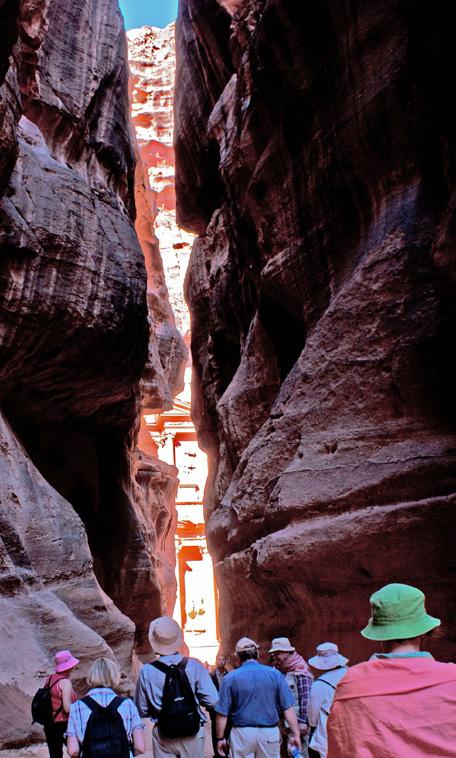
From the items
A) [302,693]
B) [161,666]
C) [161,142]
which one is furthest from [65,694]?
[161,142]

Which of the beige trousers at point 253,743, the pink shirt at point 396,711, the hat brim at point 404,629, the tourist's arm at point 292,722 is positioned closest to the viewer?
the pink shirt at point 396,711

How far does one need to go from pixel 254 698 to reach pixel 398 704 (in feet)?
8.90

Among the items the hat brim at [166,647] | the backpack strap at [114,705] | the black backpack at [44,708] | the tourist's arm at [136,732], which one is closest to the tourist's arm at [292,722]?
the hat brim at [166,647]

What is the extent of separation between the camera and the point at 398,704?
1684 mm

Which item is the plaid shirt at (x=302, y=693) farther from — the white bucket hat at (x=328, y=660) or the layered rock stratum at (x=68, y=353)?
the layered rock stratum at (x=68, y=353)

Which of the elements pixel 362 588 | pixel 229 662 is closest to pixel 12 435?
pixel 229 662

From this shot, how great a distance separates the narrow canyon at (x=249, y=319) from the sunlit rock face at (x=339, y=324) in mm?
28

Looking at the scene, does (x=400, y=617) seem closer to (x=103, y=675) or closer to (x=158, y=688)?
(x=103, y=675)

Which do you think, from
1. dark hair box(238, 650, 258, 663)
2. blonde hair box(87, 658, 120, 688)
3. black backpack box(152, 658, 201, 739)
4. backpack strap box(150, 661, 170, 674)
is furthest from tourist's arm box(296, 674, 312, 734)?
blonde hair box(87, 658, 120, 688)

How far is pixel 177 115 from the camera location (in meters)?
15.9

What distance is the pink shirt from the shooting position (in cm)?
163

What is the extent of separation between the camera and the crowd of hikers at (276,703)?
1672 millimetres

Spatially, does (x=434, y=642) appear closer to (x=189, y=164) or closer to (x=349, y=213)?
(x=349, y=213)

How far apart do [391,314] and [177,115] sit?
10362 millimetres
